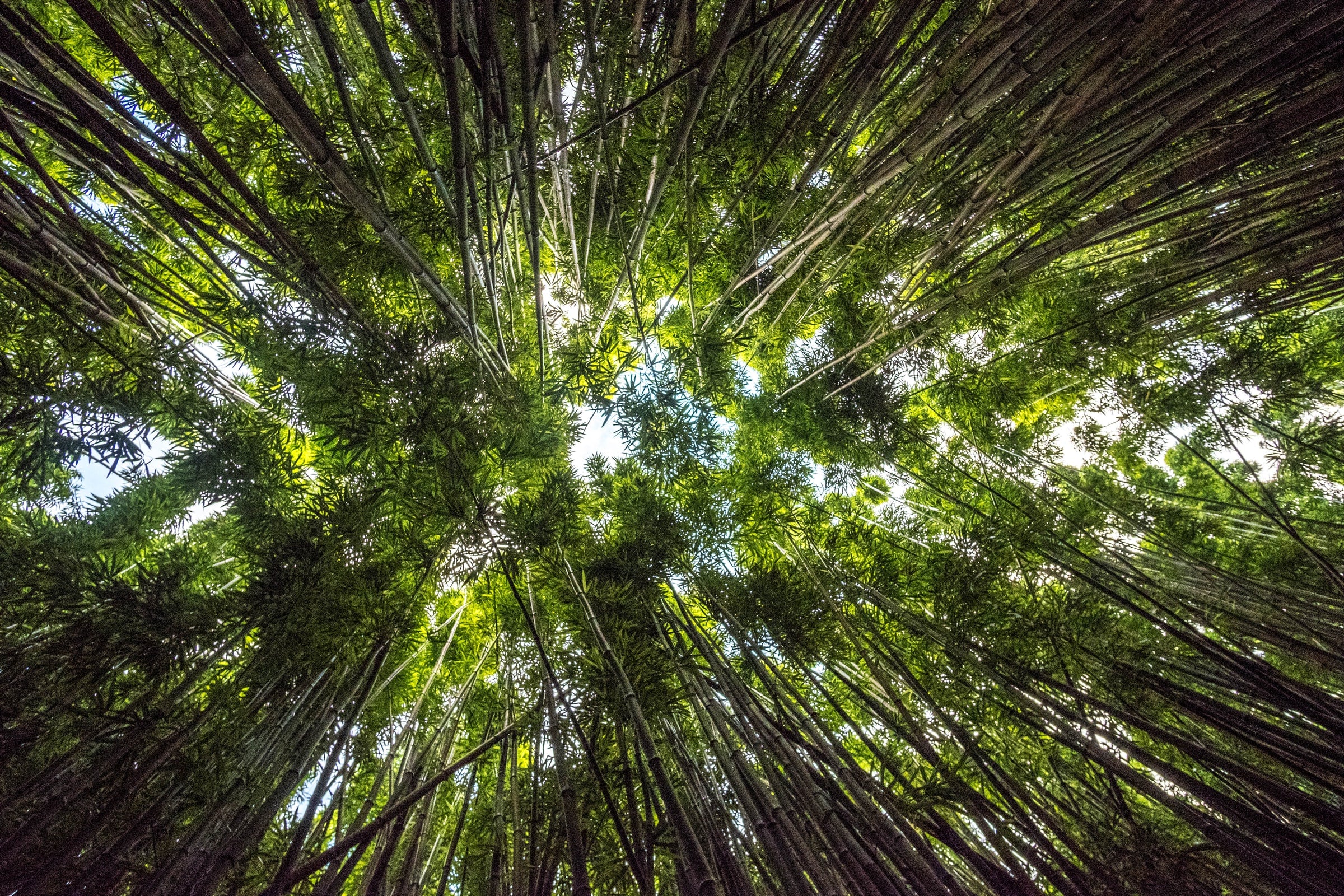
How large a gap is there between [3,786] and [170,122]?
2259 mm

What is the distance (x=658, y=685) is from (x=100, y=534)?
301 centimetres

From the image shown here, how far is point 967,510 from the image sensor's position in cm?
334

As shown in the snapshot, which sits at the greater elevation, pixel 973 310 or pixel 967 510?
pixel 973 310

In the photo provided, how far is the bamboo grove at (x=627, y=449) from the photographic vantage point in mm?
1487

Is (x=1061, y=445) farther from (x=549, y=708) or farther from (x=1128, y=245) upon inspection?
(x=549, y=708)

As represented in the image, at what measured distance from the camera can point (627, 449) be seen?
10.8ft

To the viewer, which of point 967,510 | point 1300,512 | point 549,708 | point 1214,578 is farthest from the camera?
point 1300,512

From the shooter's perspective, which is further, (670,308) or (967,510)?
(670,308)

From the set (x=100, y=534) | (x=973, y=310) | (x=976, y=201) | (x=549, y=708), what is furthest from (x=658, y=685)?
(x=100, y=534)

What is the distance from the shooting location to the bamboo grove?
4.88 ft

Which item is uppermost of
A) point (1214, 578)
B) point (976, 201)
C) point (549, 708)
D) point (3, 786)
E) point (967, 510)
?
point (967, 510)

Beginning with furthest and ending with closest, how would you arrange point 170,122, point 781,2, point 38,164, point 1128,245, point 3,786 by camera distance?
1. point 1128,245
2. point 170,122
3. point 781,2
4. point 3,786
5. point 38,164

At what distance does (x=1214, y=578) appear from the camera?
263cm

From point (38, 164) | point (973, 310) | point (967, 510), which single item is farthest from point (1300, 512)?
point (38, 164)
